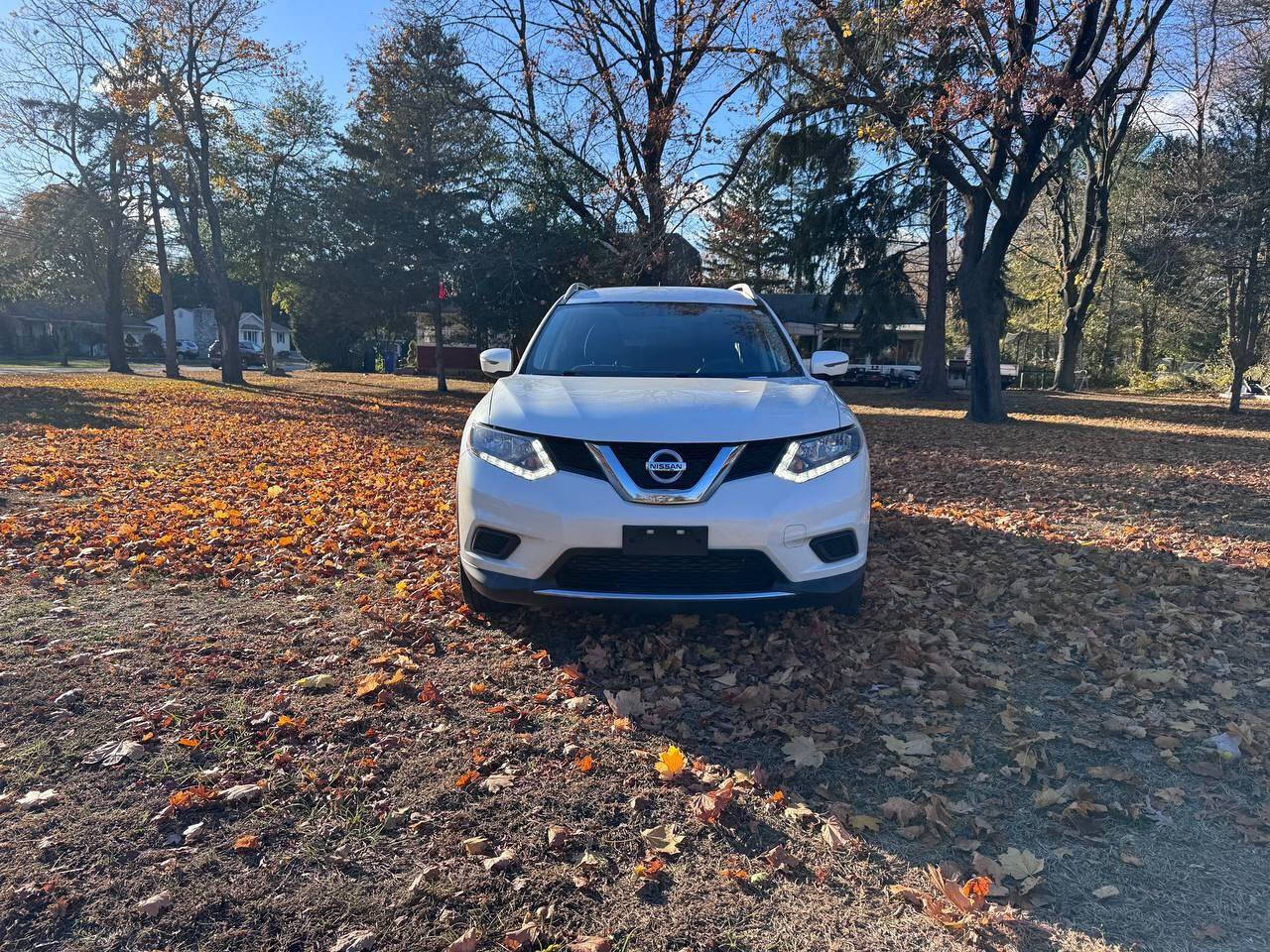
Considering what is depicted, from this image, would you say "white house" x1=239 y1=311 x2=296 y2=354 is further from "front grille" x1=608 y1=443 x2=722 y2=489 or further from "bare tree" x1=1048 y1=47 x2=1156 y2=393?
"front grille" x1=608 y1=443 x2=722 y2=489

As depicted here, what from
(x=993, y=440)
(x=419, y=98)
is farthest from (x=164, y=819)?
(x=419, y=98)

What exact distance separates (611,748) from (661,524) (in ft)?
3.11

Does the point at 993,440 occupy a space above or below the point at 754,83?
below

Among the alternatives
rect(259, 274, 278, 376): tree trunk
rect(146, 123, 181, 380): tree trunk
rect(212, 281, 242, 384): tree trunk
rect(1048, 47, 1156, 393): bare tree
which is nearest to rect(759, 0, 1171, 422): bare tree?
rect(1048, 47, 1156, 393): bare tree

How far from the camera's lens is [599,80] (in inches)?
680

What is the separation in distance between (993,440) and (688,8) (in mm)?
10379

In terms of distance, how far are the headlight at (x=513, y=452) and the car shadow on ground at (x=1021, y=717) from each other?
0.97 meters

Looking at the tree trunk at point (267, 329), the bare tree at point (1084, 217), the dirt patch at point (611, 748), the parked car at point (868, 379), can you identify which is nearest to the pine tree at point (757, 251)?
the parked car at point (868, 379)

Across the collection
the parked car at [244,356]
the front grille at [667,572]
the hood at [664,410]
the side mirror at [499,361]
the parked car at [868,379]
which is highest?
the parked car at [244,356]

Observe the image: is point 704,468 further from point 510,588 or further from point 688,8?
point 688,8

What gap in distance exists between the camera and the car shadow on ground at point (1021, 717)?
7.75ft

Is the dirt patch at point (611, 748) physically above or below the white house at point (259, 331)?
below

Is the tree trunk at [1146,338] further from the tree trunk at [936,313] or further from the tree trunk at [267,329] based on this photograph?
the tree trunk at [267,329]

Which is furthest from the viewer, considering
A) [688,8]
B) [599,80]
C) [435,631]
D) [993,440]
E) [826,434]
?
[599,80]
